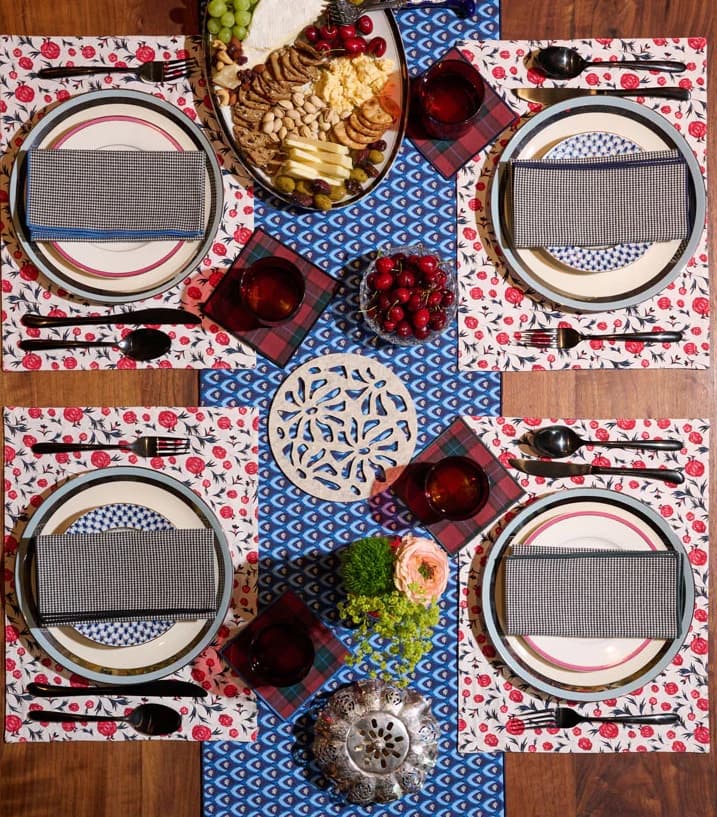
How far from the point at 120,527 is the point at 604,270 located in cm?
116

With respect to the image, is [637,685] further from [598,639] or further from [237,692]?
[237,692]

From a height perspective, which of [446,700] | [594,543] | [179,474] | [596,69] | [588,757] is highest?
[596,69]

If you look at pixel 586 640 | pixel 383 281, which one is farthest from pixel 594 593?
pixel 383 281

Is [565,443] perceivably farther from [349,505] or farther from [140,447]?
[140,447]

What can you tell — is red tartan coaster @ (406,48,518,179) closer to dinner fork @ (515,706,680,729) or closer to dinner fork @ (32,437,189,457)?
dinner fork @ (32,437,189,457)

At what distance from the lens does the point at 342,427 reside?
5.34 ft

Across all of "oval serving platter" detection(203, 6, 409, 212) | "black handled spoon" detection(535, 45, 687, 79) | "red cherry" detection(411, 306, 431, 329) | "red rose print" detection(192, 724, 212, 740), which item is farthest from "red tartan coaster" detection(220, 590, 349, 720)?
"black handled spoon" detection(535, 45, 687, 79)

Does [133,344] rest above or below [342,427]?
above

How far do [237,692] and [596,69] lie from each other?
1.53m

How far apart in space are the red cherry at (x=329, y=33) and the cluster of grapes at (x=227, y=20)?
0.15 m

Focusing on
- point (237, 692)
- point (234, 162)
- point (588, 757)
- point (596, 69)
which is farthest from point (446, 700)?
point (596, 69)

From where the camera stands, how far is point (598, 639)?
5.32ft

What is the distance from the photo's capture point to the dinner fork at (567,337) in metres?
1.63

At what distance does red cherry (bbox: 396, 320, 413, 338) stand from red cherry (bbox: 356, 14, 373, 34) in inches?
24.2
